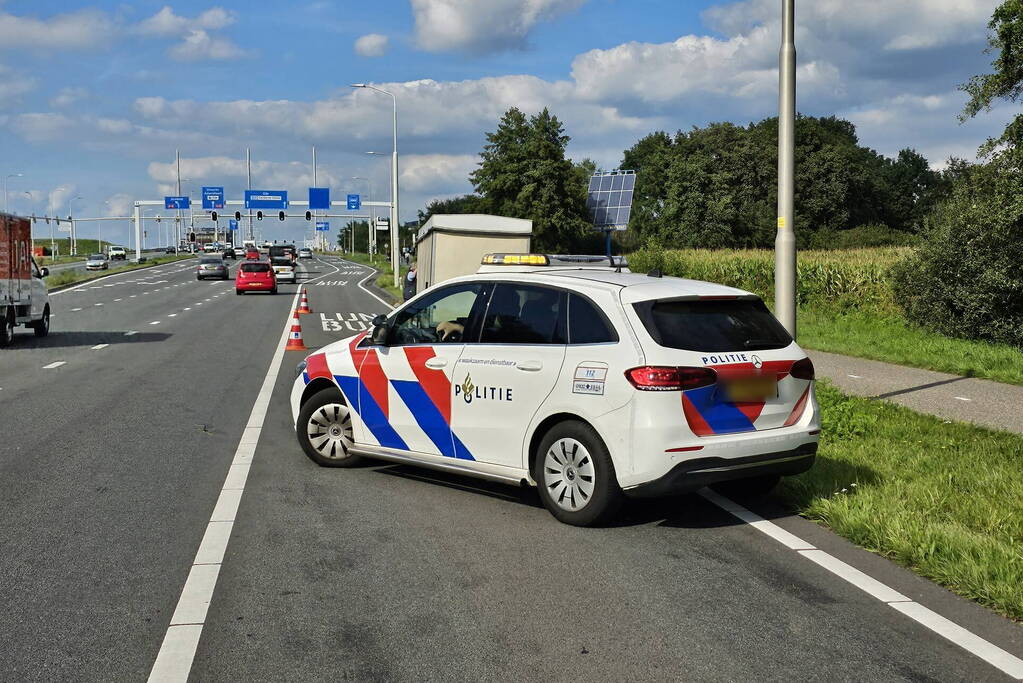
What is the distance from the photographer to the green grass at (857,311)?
1520cm

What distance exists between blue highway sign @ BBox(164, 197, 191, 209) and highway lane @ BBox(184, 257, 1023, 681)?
90567 mm

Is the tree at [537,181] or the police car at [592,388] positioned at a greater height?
the tree at [537,181]

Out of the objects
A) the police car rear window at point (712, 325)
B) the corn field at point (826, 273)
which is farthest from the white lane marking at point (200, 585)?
the corn field at point (826, 273)

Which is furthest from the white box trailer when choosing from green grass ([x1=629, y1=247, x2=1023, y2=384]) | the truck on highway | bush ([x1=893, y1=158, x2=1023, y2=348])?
bush ([x1=893, y1=158, x2=1023, y2=348])

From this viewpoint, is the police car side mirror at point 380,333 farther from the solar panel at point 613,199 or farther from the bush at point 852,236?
the bush at point 852,236

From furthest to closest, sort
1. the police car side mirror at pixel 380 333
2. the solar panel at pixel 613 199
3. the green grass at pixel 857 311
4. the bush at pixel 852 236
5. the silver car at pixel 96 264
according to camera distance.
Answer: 1. the silver car at pixel 96 264
2. the bush at pixel 852 236
3. the solar panel at pixel 613 199
4. the green grass at pixel 857 311
5. the police car side mirror at pixel 380 333

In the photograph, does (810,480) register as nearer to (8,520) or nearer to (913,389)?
(8,520)

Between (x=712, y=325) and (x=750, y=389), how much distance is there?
45 cm

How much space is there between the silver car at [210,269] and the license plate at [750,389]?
61.1 metres

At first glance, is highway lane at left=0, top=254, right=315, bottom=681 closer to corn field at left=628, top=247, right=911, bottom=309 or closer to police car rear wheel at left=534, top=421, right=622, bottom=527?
police car rear wheel at left=534, top=421, right=622, bottom=527

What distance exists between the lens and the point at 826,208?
74.9 metres

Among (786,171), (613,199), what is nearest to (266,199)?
(613,199)

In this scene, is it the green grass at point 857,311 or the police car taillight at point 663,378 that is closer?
the police car taillight at point 663,378

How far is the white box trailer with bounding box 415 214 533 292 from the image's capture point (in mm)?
25281
